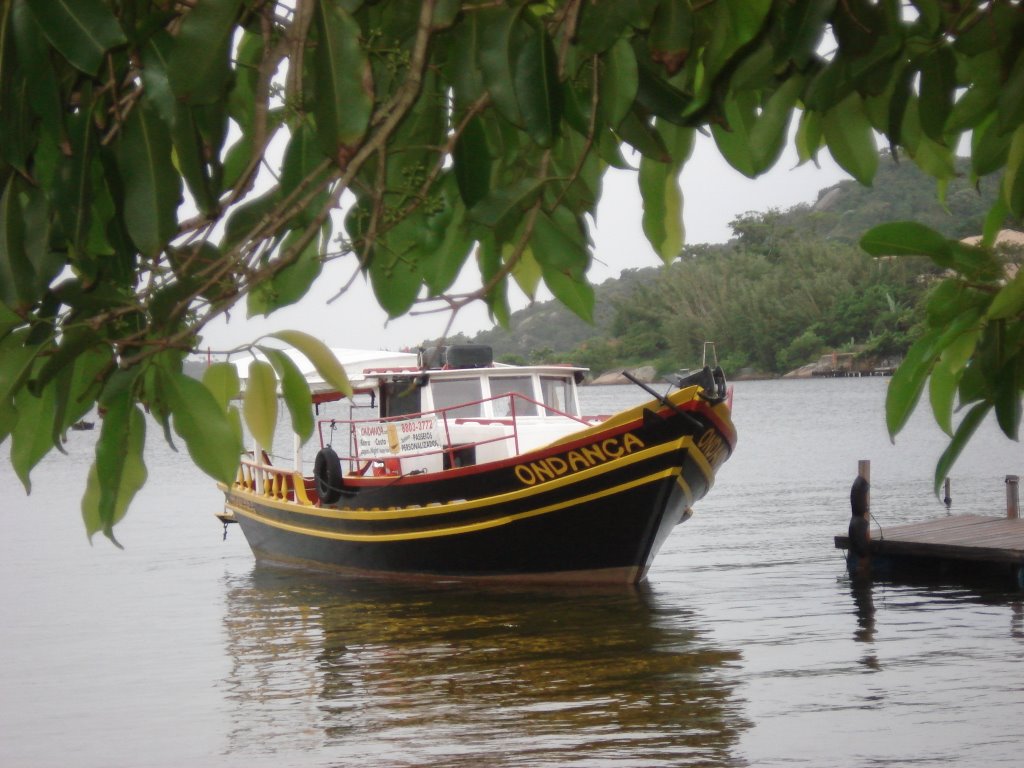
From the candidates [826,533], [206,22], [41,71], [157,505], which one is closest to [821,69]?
[206,22]

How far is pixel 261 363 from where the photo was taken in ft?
5.39

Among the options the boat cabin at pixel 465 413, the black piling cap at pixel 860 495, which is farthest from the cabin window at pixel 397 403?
the black piling cap at pixel 860 495

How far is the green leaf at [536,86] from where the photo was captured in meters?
1.58

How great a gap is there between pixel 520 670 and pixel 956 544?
6351 millimetres

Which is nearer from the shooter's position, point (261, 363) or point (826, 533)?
point (261, 363)

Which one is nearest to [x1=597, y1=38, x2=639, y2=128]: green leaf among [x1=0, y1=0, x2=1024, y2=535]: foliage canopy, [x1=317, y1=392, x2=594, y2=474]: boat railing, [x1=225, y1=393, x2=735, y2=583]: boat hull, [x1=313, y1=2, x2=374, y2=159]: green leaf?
[x1=0, y1=0, x2=1024, y2=535]: foliage canopy

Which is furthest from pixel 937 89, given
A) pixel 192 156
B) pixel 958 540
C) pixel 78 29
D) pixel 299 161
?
pixel 958 540

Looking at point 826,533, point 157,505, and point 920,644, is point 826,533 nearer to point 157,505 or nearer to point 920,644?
point 920,644

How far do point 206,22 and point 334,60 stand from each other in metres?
0.14

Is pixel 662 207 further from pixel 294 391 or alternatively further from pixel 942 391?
pixel 294 391

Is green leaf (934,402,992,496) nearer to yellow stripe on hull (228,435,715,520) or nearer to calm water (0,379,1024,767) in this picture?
calm water (0,379,1024,767)

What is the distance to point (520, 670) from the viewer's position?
40.6ft

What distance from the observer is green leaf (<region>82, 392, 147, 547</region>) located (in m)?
1.56

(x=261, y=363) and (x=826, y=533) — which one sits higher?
(x=261, y=363)
